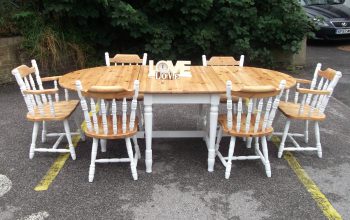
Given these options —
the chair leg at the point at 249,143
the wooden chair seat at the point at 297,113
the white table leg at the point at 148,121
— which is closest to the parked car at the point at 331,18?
the wooden chair seat at the point at 297,113

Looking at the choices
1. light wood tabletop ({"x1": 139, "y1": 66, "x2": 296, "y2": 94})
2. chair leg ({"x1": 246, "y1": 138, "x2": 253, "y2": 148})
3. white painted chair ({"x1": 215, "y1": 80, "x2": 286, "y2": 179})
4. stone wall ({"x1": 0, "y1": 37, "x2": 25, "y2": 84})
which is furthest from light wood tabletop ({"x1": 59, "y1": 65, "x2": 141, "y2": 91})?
stone wall ({"x1": 0, "y1": 37, "x2": 25, "y2": 84})

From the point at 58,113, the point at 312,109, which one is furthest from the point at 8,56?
the point at 312,109

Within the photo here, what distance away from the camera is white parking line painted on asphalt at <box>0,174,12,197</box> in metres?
3.23

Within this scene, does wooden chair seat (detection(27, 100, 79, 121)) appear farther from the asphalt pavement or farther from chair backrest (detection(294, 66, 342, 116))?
chair backrest (detection(294, 66, 342, 116))

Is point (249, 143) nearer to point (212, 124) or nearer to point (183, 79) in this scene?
point (212, 124)

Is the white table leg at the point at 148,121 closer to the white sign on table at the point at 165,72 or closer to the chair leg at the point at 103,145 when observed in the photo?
the white sign on table at the point at 165,72

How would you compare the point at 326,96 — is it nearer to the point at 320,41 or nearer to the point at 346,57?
the point at 346,57

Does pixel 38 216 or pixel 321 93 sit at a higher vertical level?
pixel 321 93

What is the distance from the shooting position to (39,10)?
24.2 feet

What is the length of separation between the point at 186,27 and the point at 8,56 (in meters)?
3.56

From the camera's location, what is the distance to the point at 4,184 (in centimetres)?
335

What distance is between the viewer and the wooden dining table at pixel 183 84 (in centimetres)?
329

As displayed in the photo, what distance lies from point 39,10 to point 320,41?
8351 millimetres

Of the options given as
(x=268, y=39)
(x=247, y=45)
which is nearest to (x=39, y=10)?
(x=247, y=45)
